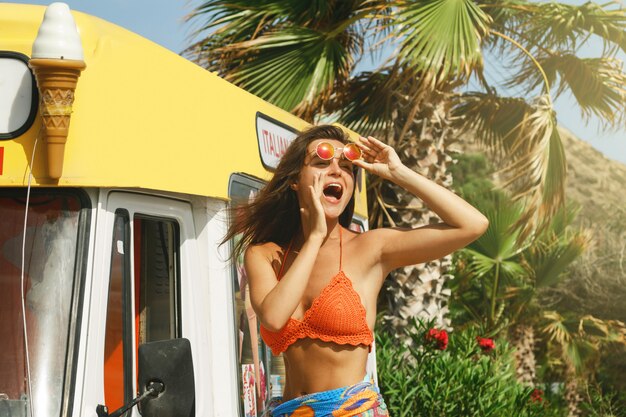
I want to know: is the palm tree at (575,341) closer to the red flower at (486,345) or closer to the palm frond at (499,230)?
the palm frond at (499,230)

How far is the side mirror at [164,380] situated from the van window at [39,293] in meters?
0.26

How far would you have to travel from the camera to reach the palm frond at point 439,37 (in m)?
10.7

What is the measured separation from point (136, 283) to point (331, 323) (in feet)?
3.55

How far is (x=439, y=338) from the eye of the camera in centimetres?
1003

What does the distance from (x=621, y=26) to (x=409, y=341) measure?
487 centimetres

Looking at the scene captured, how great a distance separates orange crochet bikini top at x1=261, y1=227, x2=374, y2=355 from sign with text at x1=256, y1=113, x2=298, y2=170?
70.1 inches

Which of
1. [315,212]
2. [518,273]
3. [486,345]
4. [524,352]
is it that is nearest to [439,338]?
[486,345]

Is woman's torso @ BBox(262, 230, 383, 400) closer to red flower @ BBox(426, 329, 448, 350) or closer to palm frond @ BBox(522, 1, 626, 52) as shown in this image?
red flower @ BBox(426, 329, 448, 350)

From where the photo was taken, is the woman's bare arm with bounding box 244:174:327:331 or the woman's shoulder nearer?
the woman's bare arm with bounding box 244:174:327:331

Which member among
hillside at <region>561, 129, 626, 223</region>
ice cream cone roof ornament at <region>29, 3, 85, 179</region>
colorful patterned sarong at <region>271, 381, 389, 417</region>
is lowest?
colorful patterned sarong at <region>271, 381, 389, 417</region>

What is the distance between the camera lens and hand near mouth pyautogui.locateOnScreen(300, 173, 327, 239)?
3.21 metres

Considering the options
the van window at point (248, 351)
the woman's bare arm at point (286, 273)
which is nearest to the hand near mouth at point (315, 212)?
the woman's bare arm at point (286, 273)

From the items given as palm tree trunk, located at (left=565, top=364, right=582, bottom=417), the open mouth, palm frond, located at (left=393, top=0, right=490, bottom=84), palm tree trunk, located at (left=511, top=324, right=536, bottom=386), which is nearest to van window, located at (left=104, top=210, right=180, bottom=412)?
the open mouth

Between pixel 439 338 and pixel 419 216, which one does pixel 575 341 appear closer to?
pixel 419 216
